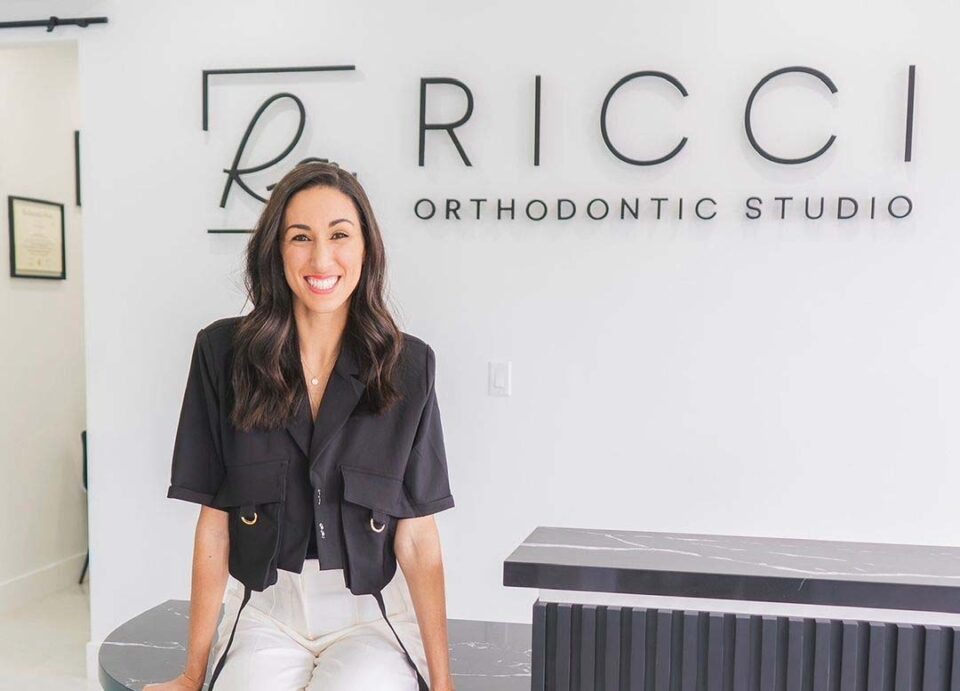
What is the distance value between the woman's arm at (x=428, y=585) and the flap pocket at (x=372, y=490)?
51 millimetres

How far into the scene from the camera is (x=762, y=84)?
2.62 metres

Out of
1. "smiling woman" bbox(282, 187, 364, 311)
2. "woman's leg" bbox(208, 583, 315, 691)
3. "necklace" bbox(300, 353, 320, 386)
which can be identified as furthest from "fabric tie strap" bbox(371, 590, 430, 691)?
"smiling woman" bbox(282, 187, 364, 311)

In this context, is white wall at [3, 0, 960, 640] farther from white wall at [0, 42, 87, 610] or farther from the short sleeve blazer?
the short sleeve blazer

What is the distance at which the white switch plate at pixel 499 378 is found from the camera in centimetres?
283

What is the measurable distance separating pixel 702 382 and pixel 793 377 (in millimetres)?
263

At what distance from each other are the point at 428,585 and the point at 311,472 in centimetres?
29

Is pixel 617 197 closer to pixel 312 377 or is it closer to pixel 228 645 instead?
pixel 312 377

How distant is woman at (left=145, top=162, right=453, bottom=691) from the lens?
5.23 ft

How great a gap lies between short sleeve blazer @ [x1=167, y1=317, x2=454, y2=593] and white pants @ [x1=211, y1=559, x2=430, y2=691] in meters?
0.05

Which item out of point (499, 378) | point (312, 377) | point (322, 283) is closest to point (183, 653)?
point (312, 377)

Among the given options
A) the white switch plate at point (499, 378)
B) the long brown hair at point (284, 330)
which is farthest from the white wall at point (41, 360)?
the long brown hair at point (284, 330)

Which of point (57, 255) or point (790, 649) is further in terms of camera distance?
point (57, 255)

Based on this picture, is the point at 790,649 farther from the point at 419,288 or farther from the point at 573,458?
the point at 419,288

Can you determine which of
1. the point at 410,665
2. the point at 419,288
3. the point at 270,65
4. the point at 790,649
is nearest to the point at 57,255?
the point at 270,65
